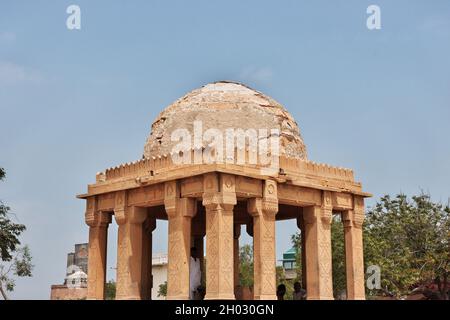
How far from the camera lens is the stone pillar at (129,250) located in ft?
45.0

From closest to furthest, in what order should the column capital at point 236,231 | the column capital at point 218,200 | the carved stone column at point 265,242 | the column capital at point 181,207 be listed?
the column capital at point 218,200
the carved stone column at point 265,242
the column capital at point 181,207
the column capital at point 236,231

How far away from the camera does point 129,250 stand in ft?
44.9

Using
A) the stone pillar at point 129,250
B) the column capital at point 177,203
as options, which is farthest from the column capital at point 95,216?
the column capital at point 177,203

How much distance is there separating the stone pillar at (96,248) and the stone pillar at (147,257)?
1059 mm

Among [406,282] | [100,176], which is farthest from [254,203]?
[406,282]

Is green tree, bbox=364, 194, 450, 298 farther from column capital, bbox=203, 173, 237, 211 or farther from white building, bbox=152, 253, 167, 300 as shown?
white building, bbox=152, 253, 167, 300

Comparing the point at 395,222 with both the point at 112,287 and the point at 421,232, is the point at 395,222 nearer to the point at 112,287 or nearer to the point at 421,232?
the point at 421,232

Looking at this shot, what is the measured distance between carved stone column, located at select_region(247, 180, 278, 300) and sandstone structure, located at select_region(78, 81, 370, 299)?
2cm

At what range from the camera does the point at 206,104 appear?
1448 centimetres

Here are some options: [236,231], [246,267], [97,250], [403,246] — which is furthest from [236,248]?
[246,267]

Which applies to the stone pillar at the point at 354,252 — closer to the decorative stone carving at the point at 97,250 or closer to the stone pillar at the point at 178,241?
the stone pillar at the point at 178,241

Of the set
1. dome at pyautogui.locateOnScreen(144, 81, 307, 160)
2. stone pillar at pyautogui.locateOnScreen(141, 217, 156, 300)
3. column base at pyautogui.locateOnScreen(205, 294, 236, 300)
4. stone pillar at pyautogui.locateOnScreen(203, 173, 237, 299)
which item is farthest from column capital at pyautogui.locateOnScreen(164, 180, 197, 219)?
stone pillar at pyautogui.locateOnScreen(141, 217, 156, 300)
